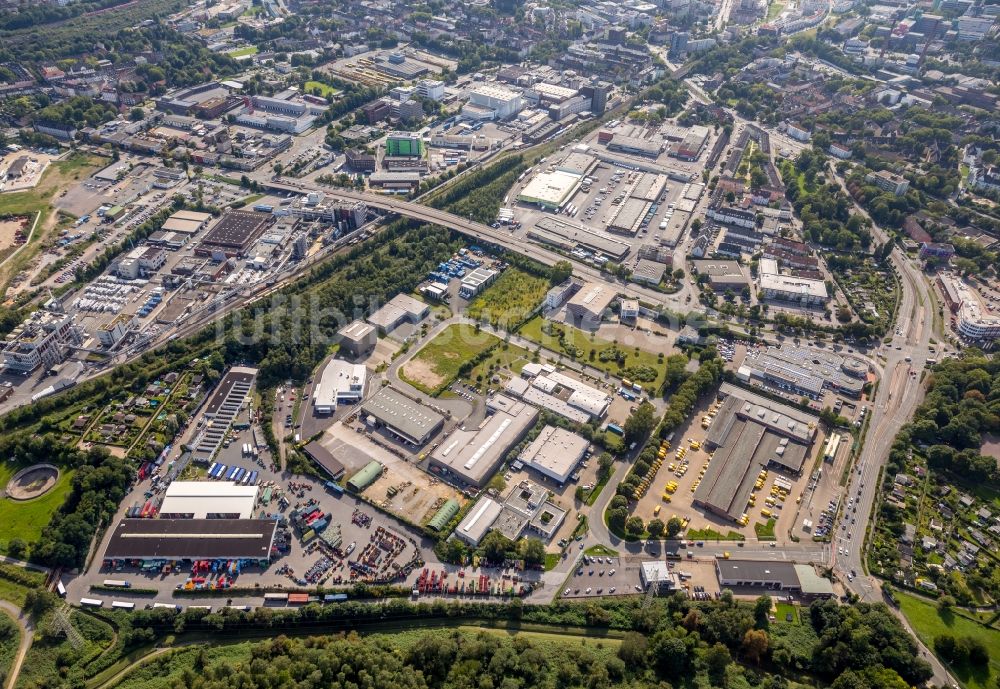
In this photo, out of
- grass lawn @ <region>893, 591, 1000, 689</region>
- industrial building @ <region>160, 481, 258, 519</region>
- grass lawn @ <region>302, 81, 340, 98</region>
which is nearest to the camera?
grass lawn @ <region>893, 591, 1000, 689</region>

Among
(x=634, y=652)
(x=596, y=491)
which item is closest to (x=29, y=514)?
(x=596, y=491)

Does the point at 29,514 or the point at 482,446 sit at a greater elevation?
the point at 482,446

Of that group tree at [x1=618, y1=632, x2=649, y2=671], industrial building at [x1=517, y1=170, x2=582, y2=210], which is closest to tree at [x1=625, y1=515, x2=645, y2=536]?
tree at [x1=618, y1=632, x2=649, y2=671]

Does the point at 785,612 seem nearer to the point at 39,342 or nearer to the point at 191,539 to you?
the point at 191,539

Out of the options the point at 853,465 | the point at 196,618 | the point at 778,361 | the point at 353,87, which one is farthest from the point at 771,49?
the point at 196,618

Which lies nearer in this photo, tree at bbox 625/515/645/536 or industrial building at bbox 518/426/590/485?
tree at bbox 625/515/645/536

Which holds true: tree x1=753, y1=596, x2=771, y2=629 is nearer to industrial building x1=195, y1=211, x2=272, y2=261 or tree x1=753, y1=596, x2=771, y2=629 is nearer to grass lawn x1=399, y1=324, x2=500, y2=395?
grass lawn x1=399, y1=324, x2=500, y2=395
